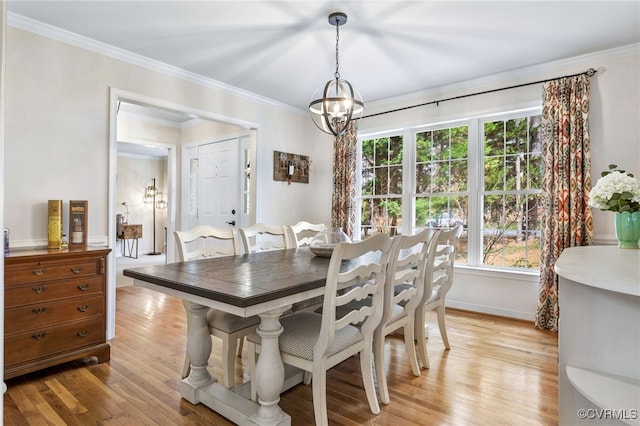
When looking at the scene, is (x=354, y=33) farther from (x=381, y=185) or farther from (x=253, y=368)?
(x=253, y=368)

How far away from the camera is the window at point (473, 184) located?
376 cm

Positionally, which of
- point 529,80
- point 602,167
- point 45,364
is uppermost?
point 529,80

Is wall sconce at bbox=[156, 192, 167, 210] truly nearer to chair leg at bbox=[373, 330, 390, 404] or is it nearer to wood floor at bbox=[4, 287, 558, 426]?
wood floor at bbox=[4, 287, 558, 426]

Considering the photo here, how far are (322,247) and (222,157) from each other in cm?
337

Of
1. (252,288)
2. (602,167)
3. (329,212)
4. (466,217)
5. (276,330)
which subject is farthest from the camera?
(329,212)

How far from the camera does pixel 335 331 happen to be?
177cm

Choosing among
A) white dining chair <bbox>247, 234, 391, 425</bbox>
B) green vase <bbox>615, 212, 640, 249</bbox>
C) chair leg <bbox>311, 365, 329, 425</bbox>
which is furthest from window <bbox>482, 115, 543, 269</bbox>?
chair leg <bbox>311, 365, 329, 425</bbox>

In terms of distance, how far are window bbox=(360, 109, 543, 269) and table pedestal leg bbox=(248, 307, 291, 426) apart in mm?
3021

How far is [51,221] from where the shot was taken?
2.73 m

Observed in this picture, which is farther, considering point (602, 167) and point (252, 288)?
point (602, 167)

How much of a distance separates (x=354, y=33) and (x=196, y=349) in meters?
2.62

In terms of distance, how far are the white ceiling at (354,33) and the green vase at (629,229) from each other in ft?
5.00

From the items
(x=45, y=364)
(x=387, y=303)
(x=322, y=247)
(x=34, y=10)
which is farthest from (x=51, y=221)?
(x=387, y=303)

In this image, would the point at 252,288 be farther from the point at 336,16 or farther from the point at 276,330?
the point at 336,16
